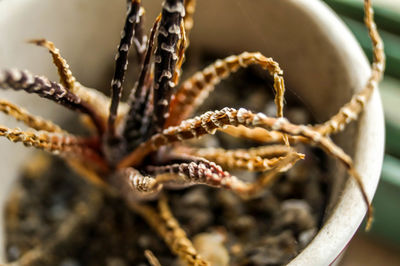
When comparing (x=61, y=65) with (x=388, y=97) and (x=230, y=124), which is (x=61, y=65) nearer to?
(x=230, y=124)

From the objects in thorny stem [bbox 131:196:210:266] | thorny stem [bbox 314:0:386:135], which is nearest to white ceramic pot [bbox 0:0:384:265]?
thorny stem [bbox 314:0:386:135]

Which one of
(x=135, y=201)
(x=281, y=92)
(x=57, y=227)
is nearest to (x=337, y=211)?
(x=281, y=92)

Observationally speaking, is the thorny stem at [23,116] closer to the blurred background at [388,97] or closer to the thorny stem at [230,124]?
the thorny stem at [230,124]

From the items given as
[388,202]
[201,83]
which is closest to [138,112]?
[201,83]

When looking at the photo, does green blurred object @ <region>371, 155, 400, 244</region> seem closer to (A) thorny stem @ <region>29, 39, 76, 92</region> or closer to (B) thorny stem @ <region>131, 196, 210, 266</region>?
(B) thorny stem @ <region>131, 196, 210, 266</region>

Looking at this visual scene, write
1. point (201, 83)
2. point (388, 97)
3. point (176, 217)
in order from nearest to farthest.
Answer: point (201, 83) < point (176, 217) < point (388, 97)

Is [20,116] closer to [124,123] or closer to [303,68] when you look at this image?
[124,123]

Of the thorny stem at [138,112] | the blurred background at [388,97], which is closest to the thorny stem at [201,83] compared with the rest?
the thorny stem at [138,112]
